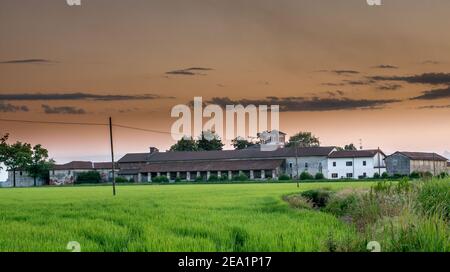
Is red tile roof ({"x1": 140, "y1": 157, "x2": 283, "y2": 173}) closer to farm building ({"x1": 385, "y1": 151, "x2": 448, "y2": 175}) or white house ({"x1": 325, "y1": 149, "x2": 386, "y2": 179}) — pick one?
white house ({"x1": 325, "y1": 149, "x2": 386, "y2": 179})

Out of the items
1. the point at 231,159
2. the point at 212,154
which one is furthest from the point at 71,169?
the point at 231,159

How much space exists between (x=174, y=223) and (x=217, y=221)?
41.4 inches

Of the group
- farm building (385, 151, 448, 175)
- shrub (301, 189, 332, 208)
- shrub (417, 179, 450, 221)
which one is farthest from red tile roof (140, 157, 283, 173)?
shrub (301, 189, 332, 208)

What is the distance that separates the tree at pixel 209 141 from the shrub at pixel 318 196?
14.8 meters

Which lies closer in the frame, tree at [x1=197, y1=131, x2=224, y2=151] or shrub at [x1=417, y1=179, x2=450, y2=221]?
tree at [x1=197, y1=131, x2=224, y2=151]

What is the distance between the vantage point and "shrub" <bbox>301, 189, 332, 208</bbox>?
73.4ft

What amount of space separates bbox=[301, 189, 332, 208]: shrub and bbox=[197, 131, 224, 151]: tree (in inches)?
581

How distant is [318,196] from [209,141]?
59.1 feet

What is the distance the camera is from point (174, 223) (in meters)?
11.3

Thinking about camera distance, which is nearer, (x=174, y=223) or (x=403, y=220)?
(x=403, y=220)

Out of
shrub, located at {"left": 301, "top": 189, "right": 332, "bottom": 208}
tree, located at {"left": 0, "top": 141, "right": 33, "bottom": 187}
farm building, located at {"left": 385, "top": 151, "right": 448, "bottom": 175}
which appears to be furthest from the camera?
shrub, located at {"left": 301, "top": 189, "right": 332, "bottom": 208}
